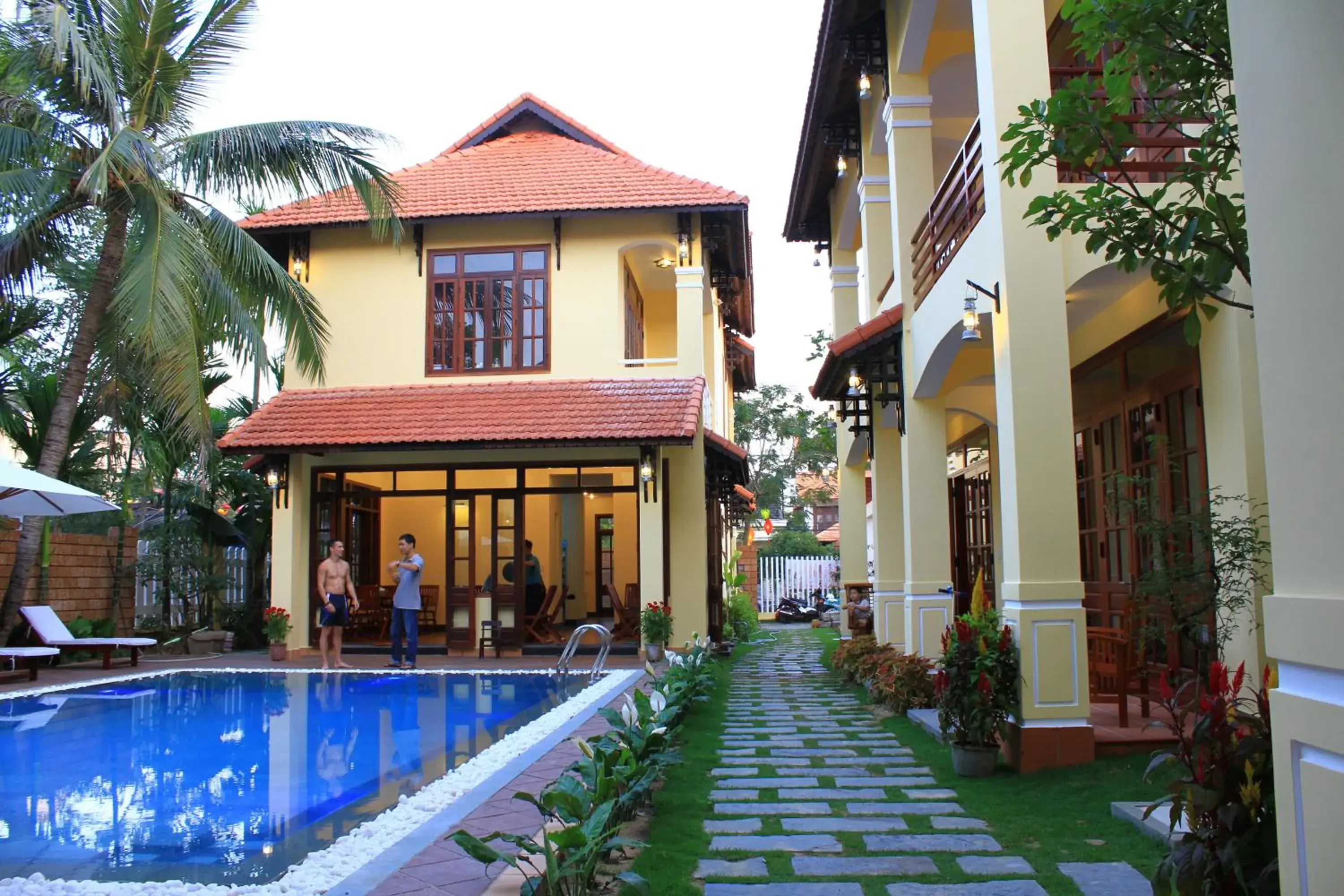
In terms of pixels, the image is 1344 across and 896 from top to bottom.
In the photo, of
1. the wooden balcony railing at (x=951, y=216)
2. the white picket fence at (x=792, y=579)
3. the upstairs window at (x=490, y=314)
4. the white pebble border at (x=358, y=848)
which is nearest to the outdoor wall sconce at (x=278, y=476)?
the upstairs window at (x=490, y=314)

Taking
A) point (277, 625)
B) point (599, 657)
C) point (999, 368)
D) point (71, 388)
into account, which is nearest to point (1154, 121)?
point (999, 368)

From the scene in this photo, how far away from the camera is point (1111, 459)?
1019cm

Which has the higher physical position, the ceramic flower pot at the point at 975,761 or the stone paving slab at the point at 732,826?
the ceramic flower pot at the point at 975,761

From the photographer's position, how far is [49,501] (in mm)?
11859

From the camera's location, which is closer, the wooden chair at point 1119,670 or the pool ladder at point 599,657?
the wooden chair at point 1119,670

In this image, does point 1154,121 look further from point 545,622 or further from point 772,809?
point 545,622

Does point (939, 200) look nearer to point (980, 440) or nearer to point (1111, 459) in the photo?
point (1111, 459)

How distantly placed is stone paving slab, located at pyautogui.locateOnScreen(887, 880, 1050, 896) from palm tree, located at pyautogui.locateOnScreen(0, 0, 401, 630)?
35.0 feet

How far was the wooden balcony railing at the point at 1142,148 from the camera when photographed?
252 inches

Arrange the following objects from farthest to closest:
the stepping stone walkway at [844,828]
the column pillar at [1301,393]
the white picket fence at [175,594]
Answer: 1. the white picket fence at [175,594]
2. the stepping stone walkway at [844,828]
3. the column pillar at [1301,393]

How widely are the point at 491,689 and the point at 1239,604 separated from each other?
7.73m

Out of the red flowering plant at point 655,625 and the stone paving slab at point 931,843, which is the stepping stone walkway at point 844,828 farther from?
the red flowering plant at point 655,625

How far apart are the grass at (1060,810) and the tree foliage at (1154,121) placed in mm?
2311

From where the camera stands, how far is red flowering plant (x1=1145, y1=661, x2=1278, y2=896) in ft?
10.6
